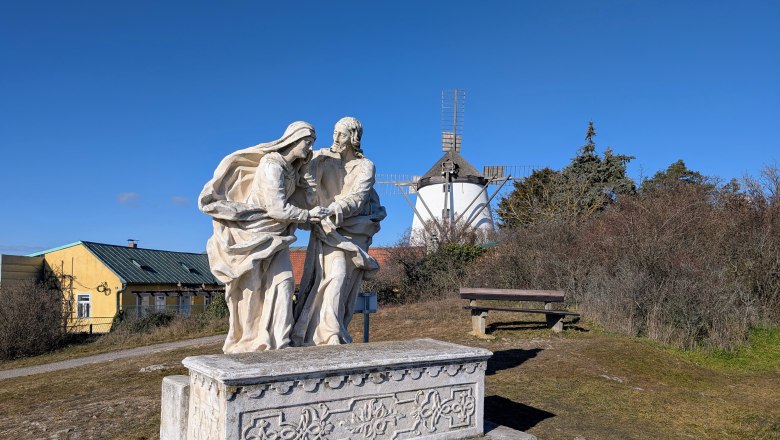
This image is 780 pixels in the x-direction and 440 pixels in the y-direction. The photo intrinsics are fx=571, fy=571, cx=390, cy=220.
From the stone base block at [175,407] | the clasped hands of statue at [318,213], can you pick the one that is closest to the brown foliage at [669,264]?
the clasped hands of statue at [318,213]

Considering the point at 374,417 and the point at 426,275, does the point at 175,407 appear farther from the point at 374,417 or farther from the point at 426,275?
the point at 426,275

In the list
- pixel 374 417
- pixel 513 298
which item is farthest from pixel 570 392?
pixel 513 298

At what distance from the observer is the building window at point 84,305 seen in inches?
963

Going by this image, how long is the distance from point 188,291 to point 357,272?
71.2 feet

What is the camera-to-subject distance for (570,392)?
6.83m

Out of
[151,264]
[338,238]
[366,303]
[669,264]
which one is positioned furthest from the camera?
[151,264]

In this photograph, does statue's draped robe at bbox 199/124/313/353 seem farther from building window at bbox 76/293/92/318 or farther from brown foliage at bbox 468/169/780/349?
building window at bbox 76/293/92/318

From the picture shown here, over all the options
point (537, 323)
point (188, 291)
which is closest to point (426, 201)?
point (188, 291)

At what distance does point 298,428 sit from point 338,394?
13.3 inches

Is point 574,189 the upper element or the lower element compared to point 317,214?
upper

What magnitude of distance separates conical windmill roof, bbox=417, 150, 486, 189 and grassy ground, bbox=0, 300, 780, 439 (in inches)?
786

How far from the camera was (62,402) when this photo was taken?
6.59 meters

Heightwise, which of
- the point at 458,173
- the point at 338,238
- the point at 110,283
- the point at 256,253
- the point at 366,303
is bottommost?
the point at 110,283

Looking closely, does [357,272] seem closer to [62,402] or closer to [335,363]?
[335,363]
